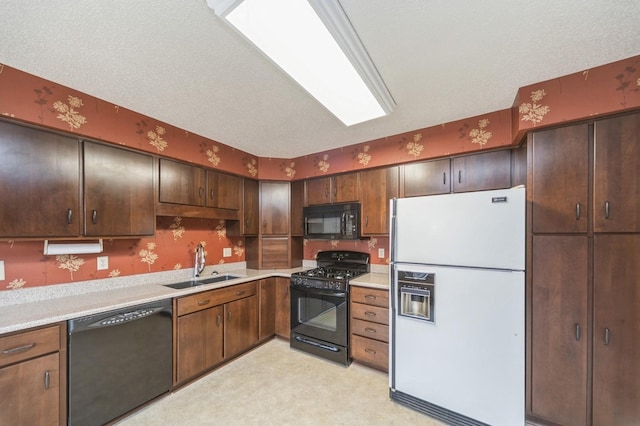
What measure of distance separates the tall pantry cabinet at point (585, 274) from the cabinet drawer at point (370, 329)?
1.09 metres

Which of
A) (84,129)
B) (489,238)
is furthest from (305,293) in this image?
(84,129)

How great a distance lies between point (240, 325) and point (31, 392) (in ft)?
5.10

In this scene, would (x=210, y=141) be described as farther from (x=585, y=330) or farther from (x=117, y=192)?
(x=585, y=330)

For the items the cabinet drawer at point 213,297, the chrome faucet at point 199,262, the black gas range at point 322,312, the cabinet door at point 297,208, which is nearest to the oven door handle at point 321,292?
the black gas range at point 322,312

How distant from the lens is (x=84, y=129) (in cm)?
191

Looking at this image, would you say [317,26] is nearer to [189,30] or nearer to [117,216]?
[189,30]

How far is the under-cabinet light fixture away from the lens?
6.15 feet

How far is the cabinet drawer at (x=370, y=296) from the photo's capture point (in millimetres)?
2424

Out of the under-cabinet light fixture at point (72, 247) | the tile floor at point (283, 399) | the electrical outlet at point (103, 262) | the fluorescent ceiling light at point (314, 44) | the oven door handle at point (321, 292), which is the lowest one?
the tile floor at point (283, 399)

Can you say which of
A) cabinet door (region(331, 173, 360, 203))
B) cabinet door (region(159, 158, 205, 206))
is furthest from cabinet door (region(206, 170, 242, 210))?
cabinet door (region(331, 173, 360, 203))

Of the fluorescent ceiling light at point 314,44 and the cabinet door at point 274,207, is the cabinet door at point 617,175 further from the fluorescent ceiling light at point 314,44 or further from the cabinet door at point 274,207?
the cabinet door at point 274,207

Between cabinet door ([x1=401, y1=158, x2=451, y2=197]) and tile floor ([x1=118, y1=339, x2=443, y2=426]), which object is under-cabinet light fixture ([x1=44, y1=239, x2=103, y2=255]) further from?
cabinet door ([x1=401, y1=158, x2=451, y2=197])

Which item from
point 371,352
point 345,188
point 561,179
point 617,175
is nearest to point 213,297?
point 371,352

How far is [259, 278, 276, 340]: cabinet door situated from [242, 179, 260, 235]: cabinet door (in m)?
0.73
